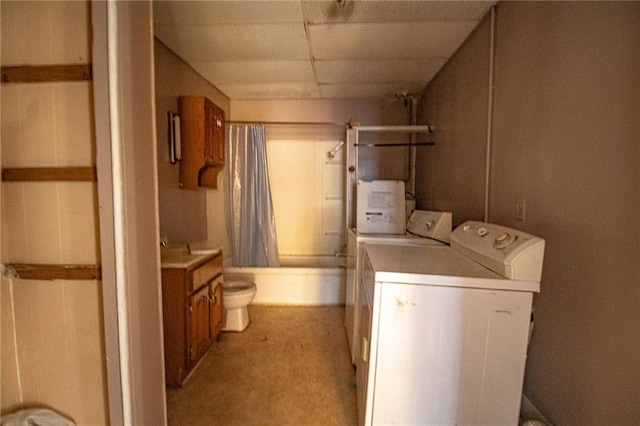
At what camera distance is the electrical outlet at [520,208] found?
131 cm

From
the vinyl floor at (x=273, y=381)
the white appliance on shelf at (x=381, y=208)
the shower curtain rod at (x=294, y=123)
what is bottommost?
the vinyl floor at (x=273, y=381)

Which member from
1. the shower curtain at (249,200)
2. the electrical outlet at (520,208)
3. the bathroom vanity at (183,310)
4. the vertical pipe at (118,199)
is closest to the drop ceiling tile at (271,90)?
the shower curtain at (249,200)

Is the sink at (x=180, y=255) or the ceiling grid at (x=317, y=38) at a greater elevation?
the ceiling grid at (x=317, y=38)

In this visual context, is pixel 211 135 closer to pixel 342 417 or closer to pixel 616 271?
pixel 342 417

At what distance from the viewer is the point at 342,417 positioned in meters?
1.52

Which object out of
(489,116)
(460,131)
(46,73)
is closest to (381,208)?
(460,131)

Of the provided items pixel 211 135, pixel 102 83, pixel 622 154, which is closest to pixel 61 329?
pixel 102 83

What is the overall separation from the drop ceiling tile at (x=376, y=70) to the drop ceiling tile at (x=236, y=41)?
0.34 metres

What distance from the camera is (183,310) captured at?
1.72m

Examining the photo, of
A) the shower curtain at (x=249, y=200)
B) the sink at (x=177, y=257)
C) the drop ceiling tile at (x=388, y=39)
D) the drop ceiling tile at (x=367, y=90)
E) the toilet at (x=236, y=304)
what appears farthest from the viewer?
the shower curtain at (x=249, y=200)

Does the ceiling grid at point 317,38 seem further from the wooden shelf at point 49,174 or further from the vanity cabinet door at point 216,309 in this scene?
the vanity cabinet door at point 216,309

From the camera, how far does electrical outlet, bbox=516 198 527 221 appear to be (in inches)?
51.6

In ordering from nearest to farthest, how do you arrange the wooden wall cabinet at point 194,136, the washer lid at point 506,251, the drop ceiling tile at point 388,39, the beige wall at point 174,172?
the washer lid at point 506,251 < the drop ceiling tile at point 388,39 < the beige wall at point 174,172 < the wooden wall cabinet at point 194,136

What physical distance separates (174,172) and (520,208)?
2331 mm
